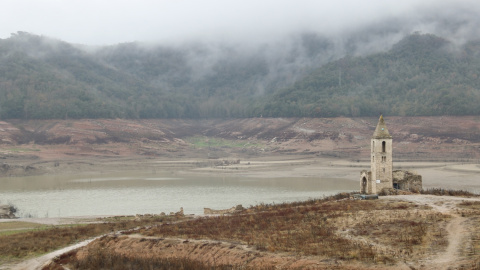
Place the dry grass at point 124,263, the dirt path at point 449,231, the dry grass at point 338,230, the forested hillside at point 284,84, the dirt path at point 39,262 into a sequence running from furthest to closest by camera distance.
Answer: the forested hillside at point 284,84 < the dirt path at point 39,262 < the dry grass at point 124,263 < the dry grass at point 338,230 < the dirt path at point 449,231

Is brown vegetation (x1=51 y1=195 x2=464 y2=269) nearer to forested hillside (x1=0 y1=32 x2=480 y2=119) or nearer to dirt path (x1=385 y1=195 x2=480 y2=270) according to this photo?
dirt path (x1=385 y1=195 x2=480 y2=270)

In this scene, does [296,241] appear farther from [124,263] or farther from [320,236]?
[124,263]

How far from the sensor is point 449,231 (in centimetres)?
2077

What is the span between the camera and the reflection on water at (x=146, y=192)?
46625 millimetres

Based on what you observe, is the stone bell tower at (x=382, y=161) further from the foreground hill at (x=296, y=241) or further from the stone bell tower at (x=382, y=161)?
the foreground hill at (x=296, y=241)

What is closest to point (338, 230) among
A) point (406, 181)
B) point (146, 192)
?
point (406, 181)

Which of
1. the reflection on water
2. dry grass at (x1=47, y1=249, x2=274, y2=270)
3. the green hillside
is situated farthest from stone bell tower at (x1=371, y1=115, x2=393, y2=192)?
the green hillside

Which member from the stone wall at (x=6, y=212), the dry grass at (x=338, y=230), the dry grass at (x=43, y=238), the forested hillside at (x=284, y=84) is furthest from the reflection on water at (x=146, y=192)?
the forested hillside at (x=284, y=84)

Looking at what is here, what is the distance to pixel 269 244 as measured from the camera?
69.1 ft

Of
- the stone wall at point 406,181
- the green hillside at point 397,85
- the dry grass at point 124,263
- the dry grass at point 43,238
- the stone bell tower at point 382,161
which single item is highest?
the green hillside at point 397,85

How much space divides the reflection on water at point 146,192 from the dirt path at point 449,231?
19.1 m

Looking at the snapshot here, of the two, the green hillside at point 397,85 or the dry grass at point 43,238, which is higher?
the green hillside at point 397,85

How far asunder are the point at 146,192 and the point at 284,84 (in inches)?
5165

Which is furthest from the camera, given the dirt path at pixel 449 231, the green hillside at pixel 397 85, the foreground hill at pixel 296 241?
the green hillside at pixel 397 85
